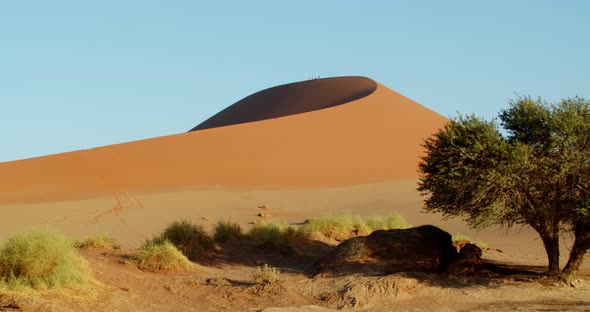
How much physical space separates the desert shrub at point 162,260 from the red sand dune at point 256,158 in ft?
72.3

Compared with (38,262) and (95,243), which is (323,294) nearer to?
(38,262)

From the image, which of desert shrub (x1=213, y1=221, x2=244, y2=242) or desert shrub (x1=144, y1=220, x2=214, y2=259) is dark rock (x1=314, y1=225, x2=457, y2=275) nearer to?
desert shrub (x1=144, y1=220, x2=214, y2=259)

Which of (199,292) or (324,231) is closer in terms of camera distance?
(199,292)

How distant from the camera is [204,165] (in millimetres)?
42938

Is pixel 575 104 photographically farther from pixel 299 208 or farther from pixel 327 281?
pixel 299 208

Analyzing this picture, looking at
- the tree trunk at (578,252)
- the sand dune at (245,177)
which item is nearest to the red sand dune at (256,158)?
the sand dune at (245,177)

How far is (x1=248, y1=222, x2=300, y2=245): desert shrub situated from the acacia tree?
5.44 m

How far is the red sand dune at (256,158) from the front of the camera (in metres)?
40.0

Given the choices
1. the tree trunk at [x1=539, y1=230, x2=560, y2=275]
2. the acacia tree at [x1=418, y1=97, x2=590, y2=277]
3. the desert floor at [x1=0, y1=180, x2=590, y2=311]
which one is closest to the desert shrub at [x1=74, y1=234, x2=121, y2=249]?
the desert floor at [x1=0, y1=180, x2=590, y2=311]

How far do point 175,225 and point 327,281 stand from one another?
583cm

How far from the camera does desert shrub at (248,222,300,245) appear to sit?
19.6 metres

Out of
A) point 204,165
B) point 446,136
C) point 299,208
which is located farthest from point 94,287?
point 204,165

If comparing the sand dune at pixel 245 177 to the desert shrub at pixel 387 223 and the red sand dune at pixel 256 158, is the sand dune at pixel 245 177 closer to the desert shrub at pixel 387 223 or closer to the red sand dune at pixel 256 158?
the red sand dune at pixel 256 158

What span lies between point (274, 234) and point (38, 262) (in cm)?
816
